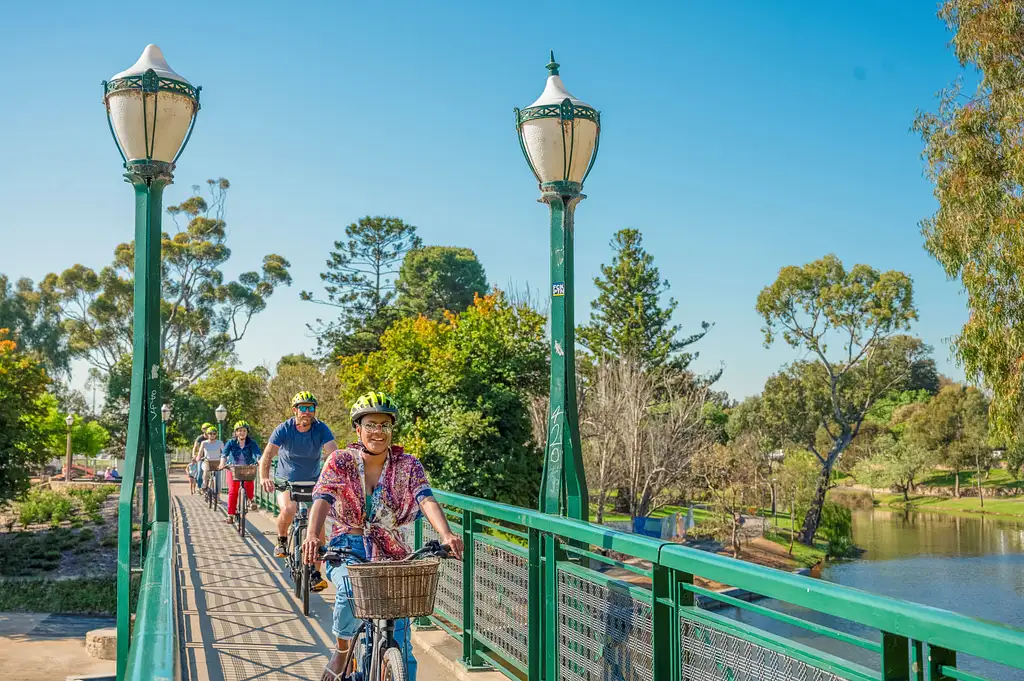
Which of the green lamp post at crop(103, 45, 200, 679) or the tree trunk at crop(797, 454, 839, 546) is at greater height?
the green lamp post at crop(103, 45, 200, 679)

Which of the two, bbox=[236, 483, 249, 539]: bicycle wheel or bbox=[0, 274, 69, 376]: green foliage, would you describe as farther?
bbox=[0, 274, 69, 376]: green foliage

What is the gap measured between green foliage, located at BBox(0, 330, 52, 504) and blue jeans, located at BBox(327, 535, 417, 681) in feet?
75.6

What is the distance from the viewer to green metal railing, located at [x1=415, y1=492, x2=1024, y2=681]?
2.30 metres

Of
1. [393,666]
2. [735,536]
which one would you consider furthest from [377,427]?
[735,536]

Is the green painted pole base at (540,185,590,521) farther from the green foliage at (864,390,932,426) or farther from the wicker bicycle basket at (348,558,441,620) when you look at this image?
the green foliage at (864,390,932,426)

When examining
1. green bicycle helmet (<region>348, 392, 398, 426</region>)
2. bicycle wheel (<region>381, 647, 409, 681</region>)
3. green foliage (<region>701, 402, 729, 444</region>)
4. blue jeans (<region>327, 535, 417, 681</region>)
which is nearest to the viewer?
bicycle wheel (<region>381, 647, 409, 681</region>)

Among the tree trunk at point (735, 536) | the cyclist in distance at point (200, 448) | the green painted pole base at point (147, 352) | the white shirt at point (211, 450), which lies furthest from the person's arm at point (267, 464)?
the tree trunk at point (735, 536)

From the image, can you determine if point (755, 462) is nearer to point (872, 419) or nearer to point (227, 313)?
point (872, 419)

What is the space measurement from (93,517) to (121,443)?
80.8ft

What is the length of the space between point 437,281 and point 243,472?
53234 mm

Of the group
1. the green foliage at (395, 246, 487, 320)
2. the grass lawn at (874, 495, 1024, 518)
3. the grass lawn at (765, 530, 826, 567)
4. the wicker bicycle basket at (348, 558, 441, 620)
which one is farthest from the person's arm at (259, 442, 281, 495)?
the grass lawn at (874, 495, 1024, 518)

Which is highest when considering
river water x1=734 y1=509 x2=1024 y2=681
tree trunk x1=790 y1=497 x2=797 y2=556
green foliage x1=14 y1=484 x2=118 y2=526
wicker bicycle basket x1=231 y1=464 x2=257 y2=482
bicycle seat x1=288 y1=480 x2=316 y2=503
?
bicycle seat x1=288 y1=480 x2=316 y2=503

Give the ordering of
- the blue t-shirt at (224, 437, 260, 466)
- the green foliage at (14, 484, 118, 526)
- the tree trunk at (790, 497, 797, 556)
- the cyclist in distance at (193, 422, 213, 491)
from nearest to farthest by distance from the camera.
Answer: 1. the blue t-shirt at (224, 437, 260, 466)
2. the cyclist in distance at (193, 422, 213, 491)
3. the green foliage at (14, 484, 118, 526)
4. the tree trunk at (790, 497, 797, 556)

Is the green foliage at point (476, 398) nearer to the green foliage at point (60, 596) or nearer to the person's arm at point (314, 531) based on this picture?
the green foliage at point (60, 596)
